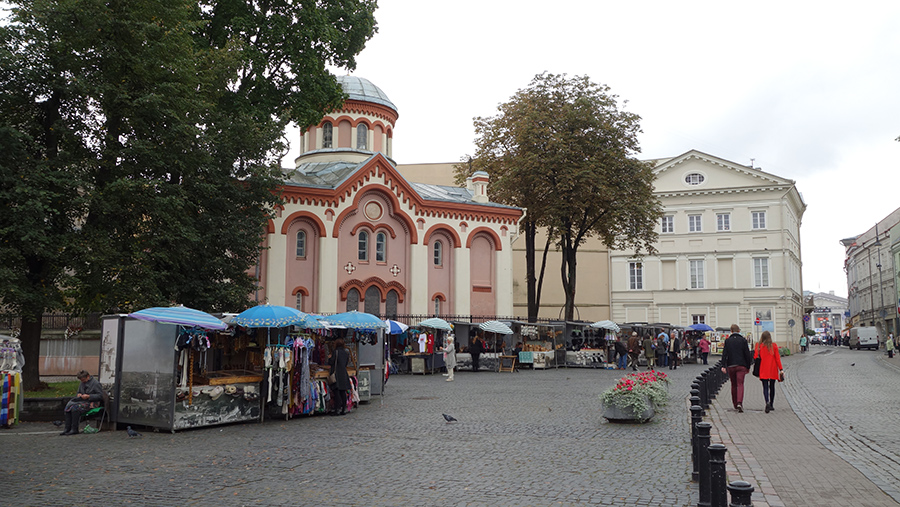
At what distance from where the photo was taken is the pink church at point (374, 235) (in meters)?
35.9

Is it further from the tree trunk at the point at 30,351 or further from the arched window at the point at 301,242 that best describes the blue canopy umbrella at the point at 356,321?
the arched window at the point at 301,242

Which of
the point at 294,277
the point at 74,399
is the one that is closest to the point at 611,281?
the point at 294,277

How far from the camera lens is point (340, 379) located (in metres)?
16.2

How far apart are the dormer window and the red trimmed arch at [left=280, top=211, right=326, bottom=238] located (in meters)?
31.6

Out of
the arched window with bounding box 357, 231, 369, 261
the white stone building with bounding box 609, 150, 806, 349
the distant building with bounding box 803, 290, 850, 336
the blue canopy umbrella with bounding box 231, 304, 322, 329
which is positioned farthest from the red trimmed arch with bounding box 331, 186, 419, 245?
the distant building with bounding box 803, 290, 850, 336

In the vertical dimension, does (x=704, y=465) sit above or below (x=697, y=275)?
below

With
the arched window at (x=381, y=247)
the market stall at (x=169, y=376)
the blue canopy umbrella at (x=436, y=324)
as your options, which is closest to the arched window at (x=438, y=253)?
the arched window at (x=381, y=247)

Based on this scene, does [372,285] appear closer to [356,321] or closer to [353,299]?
[353,299]

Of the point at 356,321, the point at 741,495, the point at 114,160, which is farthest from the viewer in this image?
the point at 114,160

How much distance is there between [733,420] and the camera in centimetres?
1388

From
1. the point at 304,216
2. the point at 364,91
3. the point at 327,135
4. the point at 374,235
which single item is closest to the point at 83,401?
the point at 304,216

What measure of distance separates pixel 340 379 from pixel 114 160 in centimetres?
873

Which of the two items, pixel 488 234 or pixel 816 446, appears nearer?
pixel 816 446

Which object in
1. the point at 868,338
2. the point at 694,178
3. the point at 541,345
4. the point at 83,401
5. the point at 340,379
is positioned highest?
the point at 694,178
